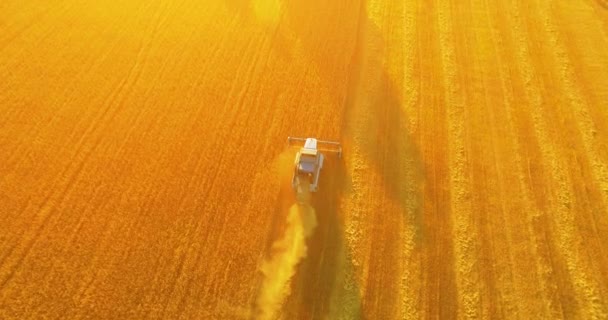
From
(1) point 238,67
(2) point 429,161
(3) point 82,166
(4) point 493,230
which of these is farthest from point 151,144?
(4) point 493,230

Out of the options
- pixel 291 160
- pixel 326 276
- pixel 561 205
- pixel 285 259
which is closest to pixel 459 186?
pixel 561 205

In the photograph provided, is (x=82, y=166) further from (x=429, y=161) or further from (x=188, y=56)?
(x=429, y=161)

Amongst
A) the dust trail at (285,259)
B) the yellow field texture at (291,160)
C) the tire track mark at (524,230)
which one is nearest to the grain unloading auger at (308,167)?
the yellow field texture at (291,160)

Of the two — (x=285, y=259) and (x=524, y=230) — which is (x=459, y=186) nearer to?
(x=524, y=230)

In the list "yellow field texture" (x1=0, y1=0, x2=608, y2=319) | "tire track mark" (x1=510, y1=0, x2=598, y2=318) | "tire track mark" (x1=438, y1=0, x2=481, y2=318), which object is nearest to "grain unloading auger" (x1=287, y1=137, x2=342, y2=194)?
"yellow field texture" (x1=0, y1=0, x2=608, y2=319)

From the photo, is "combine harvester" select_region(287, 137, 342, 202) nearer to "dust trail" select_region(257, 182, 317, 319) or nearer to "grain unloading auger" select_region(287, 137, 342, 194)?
"grain unloading auger" select_region(287, 137, 342, 194)

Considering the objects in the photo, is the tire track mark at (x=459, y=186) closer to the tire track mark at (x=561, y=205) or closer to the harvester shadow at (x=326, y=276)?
the tire track mark at (x=561, y=205)

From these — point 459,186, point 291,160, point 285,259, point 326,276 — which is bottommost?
point 326,276
